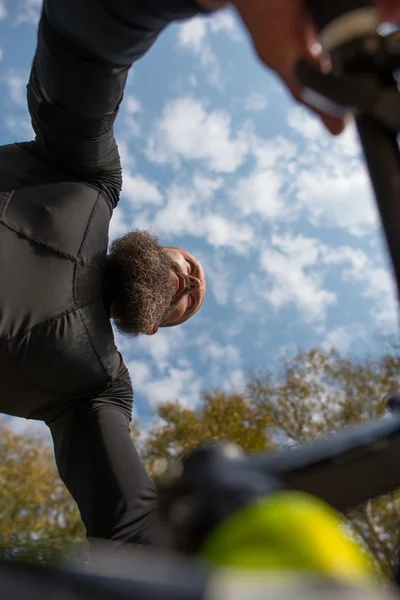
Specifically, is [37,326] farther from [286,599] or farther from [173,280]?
[286,599]

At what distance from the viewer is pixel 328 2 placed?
2.85 feet

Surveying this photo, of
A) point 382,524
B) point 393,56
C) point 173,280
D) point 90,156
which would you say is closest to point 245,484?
point 393,56

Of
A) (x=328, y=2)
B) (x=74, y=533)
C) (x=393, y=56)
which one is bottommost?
(x=74, y=533)

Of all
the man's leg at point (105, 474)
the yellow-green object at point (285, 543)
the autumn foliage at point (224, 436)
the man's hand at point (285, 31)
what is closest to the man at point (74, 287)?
the man's leg at point (105, 474)

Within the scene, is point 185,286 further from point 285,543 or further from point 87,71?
point 285,543

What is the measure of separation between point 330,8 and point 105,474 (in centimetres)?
194

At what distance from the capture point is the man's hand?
3.26 feet

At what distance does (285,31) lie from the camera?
101cm

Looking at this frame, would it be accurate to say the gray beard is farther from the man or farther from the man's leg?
the man's leg

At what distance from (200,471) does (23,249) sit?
196 cm

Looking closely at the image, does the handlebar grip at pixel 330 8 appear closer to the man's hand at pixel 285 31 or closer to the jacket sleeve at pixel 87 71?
the man's hand at pixel 285 31

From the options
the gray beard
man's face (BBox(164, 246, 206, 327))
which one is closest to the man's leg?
the gray beard

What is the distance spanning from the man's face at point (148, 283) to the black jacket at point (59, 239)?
15 centimetres

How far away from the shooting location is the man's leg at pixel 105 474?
2.07 metres
